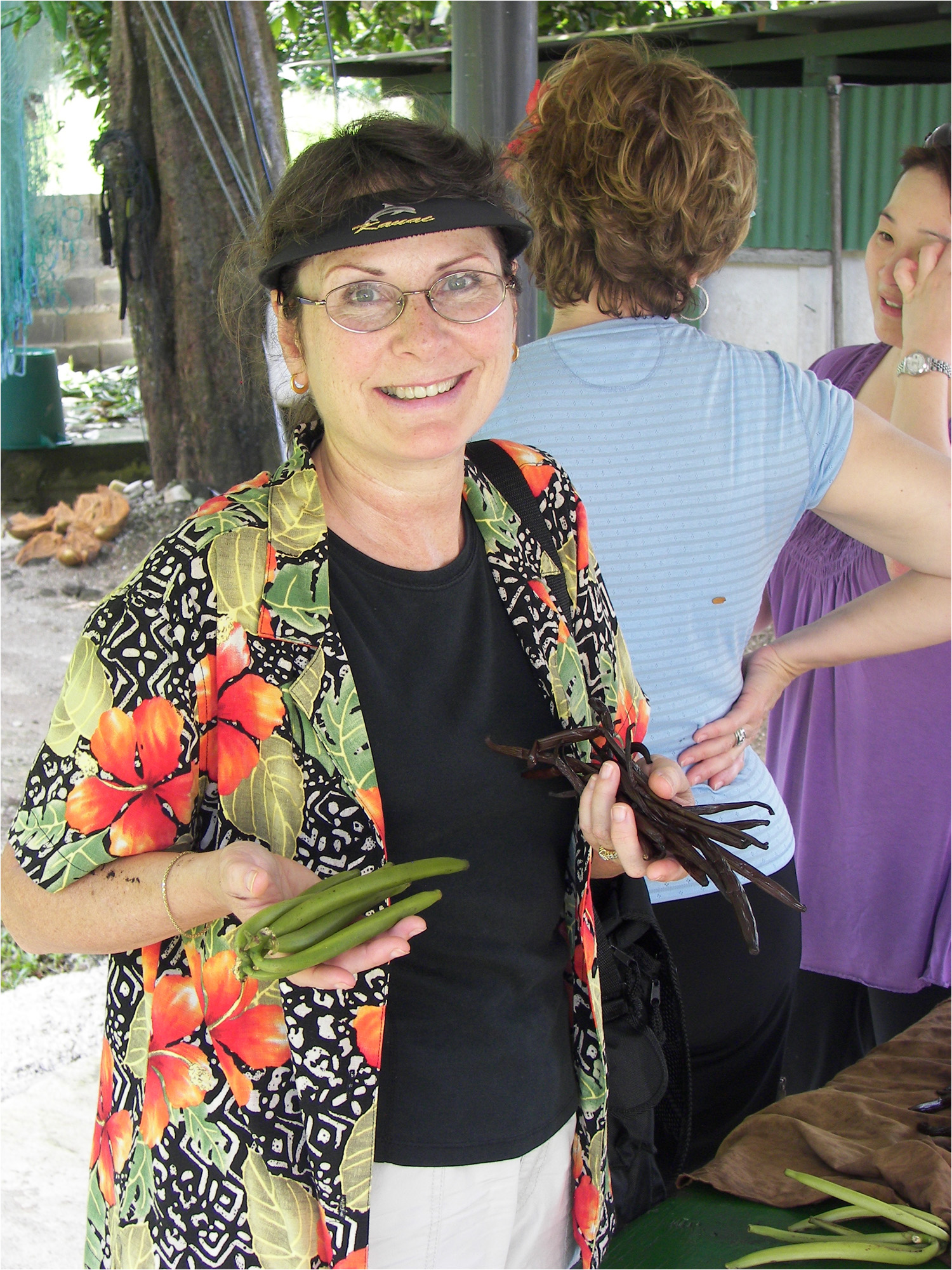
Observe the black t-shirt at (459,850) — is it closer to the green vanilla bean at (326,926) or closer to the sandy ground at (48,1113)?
the green vanilla bean at (326,926)

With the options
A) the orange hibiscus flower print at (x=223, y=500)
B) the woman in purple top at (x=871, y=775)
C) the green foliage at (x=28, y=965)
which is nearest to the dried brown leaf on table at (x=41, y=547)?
the green foliage at (x=28, y=965)

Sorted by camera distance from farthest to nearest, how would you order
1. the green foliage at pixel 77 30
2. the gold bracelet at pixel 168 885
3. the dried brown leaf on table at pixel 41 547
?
1. the dried brown leaf on table at pixel 41 547
2. the green foliage at pixel 77 30
3. the gold bracelet at pixel 168 885

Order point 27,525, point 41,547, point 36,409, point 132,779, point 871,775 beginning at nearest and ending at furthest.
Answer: point 132,779, point 871,775, point 41,547, point 27,525, point 36,409

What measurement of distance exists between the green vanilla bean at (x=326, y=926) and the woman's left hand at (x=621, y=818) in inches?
11.3

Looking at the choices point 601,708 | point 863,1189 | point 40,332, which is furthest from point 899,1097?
point 40,332

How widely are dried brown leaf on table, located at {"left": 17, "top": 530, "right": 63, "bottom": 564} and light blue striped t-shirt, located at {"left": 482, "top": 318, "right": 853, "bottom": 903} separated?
7191 millimetres

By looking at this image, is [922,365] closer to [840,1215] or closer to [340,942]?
[840,1215]

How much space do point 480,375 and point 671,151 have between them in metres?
0.68

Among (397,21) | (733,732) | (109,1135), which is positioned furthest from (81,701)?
(397,21)

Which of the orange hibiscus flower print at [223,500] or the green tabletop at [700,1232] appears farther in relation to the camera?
the green tabletop at [700,1232]

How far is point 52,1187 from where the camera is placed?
3191 mm

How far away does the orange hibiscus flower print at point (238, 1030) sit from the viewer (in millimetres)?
1458

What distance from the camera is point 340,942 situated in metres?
1.32

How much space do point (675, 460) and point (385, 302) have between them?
27.7 inches
